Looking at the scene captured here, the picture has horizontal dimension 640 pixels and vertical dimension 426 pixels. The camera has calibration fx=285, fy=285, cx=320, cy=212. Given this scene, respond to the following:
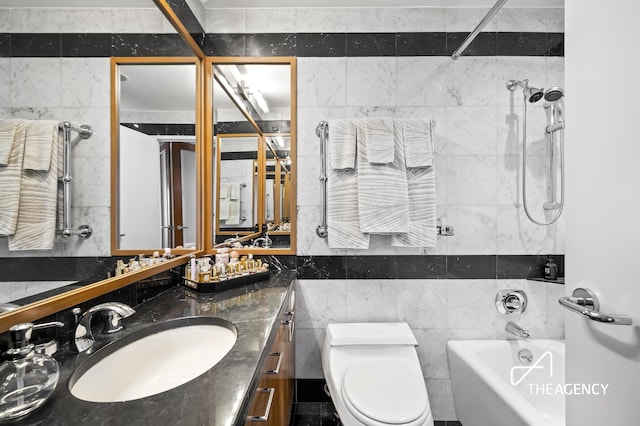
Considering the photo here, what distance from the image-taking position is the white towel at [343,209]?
172 centimetres

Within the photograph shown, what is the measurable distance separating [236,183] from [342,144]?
0.73 m

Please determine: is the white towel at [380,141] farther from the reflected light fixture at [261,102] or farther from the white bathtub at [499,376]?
the white bathtub at [499,376]

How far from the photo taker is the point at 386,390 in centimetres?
131

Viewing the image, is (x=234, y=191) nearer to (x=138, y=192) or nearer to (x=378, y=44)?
(x=138, y=192)

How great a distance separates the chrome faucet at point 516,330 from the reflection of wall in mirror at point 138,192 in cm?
203

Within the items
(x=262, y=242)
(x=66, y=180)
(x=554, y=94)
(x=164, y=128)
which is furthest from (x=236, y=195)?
(x=554, y=94)

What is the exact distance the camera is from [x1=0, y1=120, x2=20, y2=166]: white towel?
2.21ft

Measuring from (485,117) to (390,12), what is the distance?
0.92 metres

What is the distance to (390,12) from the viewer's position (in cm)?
185

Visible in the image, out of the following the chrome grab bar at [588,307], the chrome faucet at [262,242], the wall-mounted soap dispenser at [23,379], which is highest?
the chrome faucet at [262,242]

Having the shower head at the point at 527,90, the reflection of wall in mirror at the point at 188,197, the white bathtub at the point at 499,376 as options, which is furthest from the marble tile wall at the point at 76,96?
the shower head at the point at 527,90

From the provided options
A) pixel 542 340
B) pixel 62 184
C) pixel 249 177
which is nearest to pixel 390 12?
pixel 249 177

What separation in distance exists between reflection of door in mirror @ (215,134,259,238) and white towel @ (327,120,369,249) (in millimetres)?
506

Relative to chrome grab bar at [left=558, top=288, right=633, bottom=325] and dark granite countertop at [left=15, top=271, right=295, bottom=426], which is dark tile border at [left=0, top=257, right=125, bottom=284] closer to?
dark granite countertop at [left=15, top=271, right=295, bottom=426]
